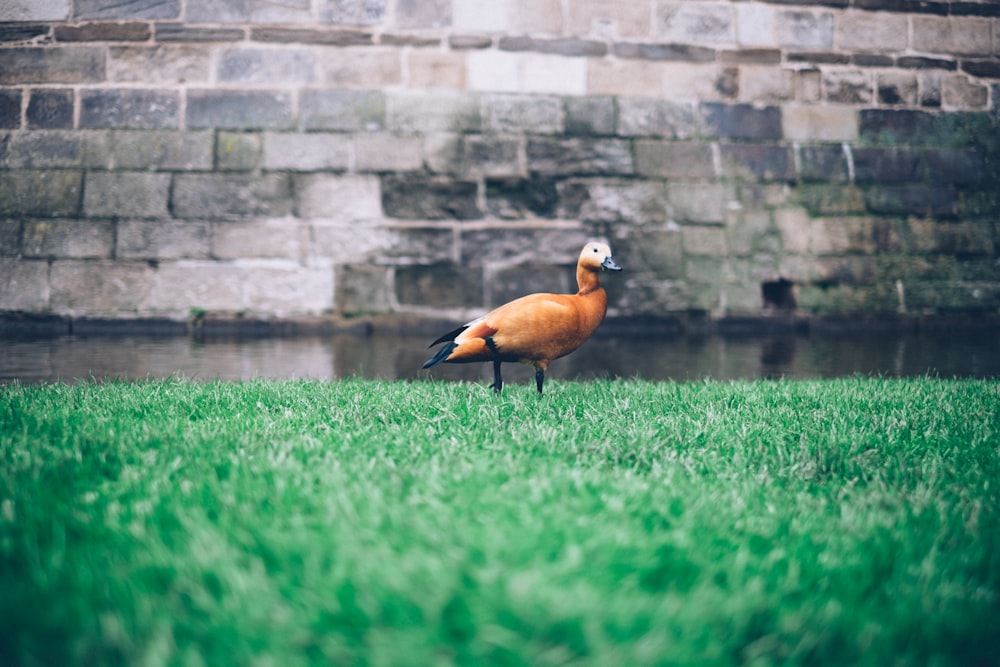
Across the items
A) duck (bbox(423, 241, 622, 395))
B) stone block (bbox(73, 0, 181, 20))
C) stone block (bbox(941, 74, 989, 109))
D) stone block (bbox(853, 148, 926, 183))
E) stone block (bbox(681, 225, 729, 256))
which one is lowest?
duck (bbox(423, 241, 622, 395))

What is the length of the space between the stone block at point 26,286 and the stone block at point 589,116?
4.40 metres

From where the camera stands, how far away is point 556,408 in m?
2.70

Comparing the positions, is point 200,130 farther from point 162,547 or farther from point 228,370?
point 162,547

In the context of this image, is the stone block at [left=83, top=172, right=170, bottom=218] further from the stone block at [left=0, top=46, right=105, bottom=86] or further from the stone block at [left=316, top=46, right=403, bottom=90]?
the stone block at [left=316, top=46, right=403, bottom=90]

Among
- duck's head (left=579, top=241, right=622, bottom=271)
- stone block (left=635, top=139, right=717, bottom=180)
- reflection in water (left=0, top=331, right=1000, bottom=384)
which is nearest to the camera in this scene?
duck's head (left=579, top=241, right=622, bottom=271)

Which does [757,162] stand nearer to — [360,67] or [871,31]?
[871,31]

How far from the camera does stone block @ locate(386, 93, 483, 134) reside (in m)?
5.51

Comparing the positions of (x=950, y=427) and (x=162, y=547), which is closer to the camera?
(x=162, y=547)

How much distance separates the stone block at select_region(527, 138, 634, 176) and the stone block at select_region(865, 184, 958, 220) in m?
2.28

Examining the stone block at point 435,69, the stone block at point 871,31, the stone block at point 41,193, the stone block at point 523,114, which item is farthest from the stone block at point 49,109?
the stone block at point 871,31

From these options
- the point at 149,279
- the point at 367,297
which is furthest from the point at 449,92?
the point at 149,279

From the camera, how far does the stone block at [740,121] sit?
19.1ft

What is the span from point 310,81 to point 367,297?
1844 millimetres

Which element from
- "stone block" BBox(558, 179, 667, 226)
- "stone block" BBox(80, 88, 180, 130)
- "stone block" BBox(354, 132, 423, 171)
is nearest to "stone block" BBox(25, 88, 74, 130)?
"stone block" BBox(80, 88, 180, 130)
